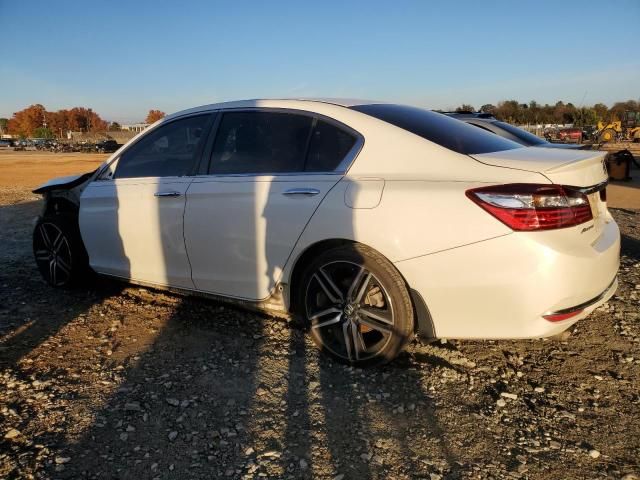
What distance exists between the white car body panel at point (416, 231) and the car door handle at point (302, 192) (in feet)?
0.11

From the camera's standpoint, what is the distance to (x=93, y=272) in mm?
5043

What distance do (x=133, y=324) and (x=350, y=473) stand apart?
8.14 feet

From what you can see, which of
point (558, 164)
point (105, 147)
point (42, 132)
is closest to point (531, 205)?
point (558, 164)

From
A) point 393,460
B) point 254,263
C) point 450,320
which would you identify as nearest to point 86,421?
point 254,263

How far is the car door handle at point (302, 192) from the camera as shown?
338 cm

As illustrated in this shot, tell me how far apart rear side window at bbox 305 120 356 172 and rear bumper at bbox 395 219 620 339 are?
818 mm

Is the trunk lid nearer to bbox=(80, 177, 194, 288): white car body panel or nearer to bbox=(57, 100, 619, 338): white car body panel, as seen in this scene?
bbox=(57, 100, 619, 338): white car body panel

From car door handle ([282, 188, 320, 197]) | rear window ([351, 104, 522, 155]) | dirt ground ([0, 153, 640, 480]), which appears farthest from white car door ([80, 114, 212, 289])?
rear window ([351, 104, 522, 155])

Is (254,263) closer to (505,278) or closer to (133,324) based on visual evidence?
(133,324)

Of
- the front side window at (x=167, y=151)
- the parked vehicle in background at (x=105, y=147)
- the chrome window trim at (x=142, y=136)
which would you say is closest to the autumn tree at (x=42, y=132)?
the parked vehicle in background at (x=105, y=147)

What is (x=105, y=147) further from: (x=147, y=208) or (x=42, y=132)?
(x=42, y=132)

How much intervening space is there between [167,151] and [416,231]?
2.29 metres

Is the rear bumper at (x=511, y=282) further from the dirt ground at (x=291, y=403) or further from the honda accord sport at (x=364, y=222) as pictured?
the dirt ground at (x=291, y=403)

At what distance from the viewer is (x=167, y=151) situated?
4332 millimetres
